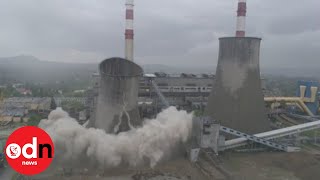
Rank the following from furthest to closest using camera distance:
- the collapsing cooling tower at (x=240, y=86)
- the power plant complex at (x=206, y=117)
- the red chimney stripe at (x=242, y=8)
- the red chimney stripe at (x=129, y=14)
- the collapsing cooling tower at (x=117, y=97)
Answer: the red chimney stripe at (x=129, y=14) < the red chimney stripe at (x=242, y=8) < the collapsing cooling tower at (x=240, y=86) < the collapsing cooling tower at (x=117, y=97) < the power plant complex at (x=206, y=117)

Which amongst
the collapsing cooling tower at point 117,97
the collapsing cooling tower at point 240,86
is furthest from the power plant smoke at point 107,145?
the collapsing cooling tower at point 240,86

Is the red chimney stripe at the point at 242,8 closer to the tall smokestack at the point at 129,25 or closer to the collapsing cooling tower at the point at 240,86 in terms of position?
the collapsing cooling tower at the point at 240,86

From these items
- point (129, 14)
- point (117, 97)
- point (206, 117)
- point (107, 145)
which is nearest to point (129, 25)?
point (129, 14)

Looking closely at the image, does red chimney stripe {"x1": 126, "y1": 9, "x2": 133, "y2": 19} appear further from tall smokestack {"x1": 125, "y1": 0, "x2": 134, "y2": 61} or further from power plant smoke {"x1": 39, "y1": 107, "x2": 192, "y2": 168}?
power plant smoke {"x1": 39, "y1": 107, "x2": 192, "y2": 168}

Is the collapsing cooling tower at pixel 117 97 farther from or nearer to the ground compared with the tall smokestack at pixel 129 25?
nearer to the ground

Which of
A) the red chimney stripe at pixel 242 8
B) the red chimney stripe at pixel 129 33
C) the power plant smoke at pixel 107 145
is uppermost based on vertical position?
the red chimney stripe at pixel 242 8

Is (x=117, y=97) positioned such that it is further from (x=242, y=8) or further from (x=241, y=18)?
(x=242, y=8)

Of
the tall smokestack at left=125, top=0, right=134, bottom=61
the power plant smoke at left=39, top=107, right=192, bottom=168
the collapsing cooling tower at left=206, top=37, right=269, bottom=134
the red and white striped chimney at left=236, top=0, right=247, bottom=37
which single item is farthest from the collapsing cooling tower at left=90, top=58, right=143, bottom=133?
the tall smokestack at left=125, top=0, right=134, bottom=61

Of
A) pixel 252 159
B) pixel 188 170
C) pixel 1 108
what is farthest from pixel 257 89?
pixel 1 108
